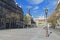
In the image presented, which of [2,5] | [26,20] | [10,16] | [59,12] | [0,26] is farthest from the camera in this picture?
[26,20]

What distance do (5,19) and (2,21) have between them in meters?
5.44

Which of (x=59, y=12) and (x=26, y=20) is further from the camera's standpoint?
(x=26, y=20)

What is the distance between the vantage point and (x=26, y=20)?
487ft

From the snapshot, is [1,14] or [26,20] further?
[26,20]

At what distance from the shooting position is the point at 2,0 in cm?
9275

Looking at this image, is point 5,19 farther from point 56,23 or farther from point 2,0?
point 56,23

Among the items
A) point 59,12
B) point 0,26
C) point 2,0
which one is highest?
point 2,0

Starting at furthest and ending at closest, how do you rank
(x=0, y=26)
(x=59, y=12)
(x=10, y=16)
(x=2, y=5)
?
(x=10, y=16)
(x=2, y=5)
(x=0, y=26)
(x=59, y=12)

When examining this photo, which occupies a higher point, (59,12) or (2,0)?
(2,0)

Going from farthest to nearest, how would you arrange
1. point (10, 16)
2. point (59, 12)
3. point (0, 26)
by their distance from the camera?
point (10, 16)
point (0, 26)
point (59, 12)

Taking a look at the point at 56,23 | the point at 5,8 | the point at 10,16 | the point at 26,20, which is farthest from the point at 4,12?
the point at 26,20

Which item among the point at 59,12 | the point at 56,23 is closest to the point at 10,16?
the point at 56,23

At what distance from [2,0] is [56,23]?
28824mm

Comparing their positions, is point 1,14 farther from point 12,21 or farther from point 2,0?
point 12,21
